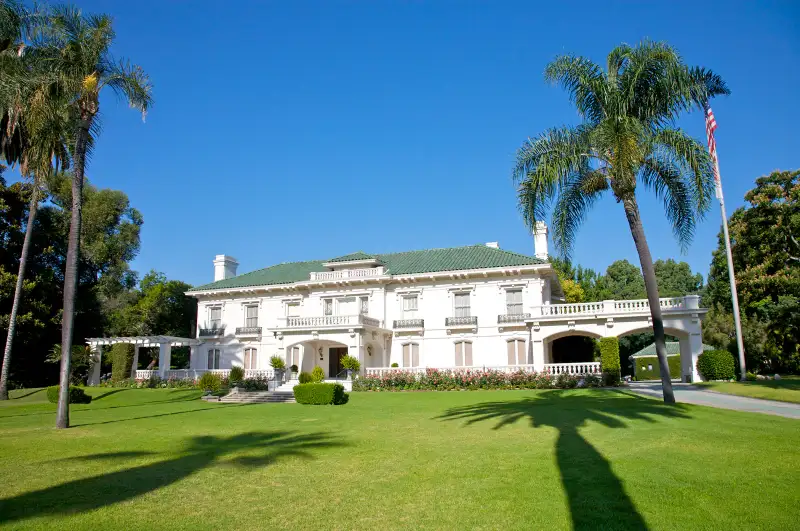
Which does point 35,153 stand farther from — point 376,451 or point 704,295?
point 704,295

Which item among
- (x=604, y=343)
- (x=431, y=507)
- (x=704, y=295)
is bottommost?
(x=431, y=507)

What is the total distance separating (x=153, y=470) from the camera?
8898 millimetres

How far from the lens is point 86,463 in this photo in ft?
31.2

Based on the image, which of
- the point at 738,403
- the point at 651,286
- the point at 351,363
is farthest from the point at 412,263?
the point at 738,403

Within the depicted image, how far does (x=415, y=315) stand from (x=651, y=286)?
19.7 meters

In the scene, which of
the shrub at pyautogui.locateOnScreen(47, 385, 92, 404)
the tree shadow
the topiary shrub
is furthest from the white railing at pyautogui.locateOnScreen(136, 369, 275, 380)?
the tree shadow

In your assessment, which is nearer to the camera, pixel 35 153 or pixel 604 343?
pixel 35 153

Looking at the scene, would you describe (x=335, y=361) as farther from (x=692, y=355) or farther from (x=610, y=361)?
(x=692, y=355)

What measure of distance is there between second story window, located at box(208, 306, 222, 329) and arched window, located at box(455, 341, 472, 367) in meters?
17.9

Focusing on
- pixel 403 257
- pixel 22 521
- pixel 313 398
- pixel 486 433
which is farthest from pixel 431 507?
pixel 403 257

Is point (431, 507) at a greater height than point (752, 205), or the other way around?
point (752, 205)

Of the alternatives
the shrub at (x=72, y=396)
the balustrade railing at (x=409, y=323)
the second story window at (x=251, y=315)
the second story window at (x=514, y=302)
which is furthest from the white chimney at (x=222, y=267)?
the second story window at (x=514, y=302)

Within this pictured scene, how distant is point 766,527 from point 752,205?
1417 inches

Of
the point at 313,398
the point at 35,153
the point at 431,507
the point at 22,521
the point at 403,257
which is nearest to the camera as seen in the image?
the point at 22,521
